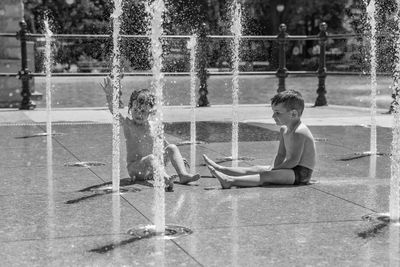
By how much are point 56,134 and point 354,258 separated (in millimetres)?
6248

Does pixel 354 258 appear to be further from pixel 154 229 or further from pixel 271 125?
pixel 271 125

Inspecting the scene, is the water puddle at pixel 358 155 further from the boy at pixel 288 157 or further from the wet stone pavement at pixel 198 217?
the boy at pixel 288 157

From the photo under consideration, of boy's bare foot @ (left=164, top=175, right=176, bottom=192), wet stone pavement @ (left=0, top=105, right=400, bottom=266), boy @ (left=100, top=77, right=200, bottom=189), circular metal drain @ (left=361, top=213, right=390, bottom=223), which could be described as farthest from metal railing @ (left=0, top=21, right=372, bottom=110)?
circular metal drain @ (left=361, top=213, right=390, bottom=223)

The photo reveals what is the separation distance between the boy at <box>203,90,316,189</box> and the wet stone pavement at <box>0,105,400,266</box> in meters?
0.09

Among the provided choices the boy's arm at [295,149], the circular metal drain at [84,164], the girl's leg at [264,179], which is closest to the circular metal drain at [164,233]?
the girl's leg at [264,179]

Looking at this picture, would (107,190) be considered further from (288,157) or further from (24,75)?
(24,75)

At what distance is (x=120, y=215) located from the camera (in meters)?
4.63

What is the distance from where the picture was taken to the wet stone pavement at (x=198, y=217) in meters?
3.72

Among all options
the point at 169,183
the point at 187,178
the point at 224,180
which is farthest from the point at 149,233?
the point at 187,178

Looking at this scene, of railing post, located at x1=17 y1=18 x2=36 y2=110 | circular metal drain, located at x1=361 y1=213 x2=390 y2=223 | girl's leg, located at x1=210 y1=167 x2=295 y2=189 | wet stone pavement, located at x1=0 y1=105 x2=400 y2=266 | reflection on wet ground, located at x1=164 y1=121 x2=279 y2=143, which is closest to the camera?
wet stone pavement, located at x1=0 y1=105 x2=400 y2=266

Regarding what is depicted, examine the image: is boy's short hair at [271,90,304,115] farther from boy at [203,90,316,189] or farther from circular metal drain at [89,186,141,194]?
circular metal drain at [89,186,141,194]

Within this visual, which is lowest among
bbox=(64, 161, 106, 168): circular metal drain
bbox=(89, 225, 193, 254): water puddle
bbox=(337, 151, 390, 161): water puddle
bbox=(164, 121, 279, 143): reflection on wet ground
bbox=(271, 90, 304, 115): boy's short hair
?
bbox=(164, 121, 279, 143): reflection on wet ground

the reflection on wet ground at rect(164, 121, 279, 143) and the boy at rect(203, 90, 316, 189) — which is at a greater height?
the boy at rect(203, 90, 316, 189)

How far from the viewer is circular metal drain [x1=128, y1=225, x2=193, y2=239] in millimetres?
4117
